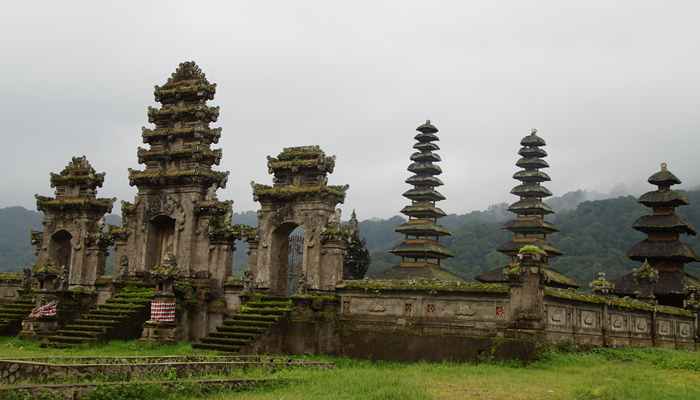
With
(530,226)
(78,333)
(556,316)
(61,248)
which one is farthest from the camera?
(530,226)

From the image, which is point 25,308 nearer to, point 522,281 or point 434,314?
point 434,314

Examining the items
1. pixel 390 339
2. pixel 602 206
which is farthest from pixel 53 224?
pixel 602 206

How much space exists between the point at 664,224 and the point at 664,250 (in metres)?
1.66

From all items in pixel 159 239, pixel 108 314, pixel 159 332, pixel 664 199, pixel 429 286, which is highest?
pixel 664 199

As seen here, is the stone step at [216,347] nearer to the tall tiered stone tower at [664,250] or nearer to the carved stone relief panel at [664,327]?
the carved stone relief panel at [664,327]

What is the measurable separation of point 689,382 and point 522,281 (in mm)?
4738

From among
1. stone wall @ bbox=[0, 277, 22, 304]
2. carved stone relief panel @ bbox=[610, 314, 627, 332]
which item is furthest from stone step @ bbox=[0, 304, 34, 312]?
carved stone relief panel @ bbox=[610, 314, 627, 332]

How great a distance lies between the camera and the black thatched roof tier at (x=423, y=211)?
5250cm

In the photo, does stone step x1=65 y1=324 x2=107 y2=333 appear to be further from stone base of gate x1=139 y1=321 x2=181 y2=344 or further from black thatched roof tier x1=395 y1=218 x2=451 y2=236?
black thatched roof tier x1=395 y1=218 x2=451 y2=236

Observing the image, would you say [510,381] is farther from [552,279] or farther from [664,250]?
[664,250]

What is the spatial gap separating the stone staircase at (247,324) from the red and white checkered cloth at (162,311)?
2265 millimetres

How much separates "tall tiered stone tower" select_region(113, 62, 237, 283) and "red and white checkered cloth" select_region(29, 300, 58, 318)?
9.86ft

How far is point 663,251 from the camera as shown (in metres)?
43.6

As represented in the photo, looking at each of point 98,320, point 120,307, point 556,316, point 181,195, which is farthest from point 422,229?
point 556,316
